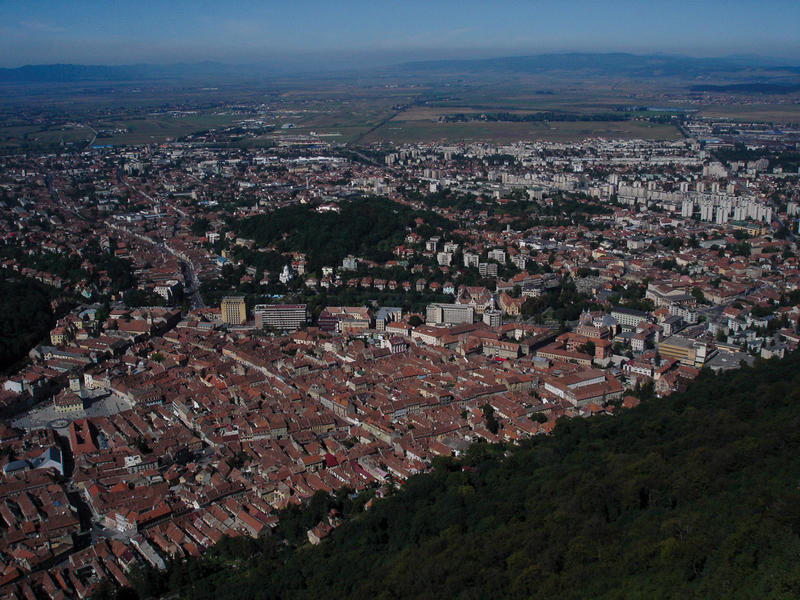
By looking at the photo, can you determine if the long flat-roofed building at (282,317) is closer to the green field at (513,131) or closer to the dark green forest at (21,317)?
the dark green forest at (21,317)

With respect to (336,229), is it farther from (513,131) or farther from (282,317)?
(513,131)

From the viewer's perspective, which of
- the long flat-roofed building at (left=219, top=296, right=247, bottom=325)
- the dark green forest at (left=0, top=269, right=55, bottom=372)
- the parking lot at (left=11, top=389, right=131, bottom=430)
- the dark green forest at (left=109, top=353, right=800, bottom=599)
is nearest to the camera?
the dark green forest at (left=109, top=353, right=800, bottom=599)

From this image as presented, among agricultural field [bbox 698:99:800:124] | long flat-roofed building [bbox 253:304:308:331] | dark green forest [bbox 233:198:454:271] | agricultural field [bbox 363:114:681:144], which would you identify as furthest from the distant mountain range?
long flat-roofed building [bbox 253:304:308:331]

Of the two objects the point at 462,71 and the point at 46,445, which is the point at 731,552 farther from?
the point at 462,71

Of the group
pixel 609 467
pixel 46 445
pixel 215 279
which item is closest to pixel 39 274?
pixel 215 279

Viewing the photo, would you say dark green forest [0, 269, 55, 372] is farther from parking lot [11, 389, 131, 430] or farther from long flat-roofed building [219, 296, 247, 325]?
long flat-roofed building [219, 296, 247, 325]
